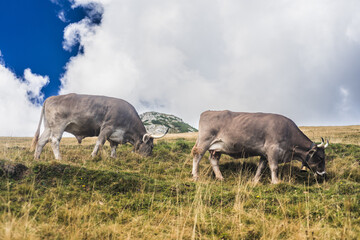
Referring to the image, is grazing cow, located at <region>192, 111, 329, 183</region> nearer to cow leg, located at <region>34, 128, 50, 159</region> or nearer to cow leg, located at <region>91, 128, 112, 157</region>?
cow leg, located at <region>91, 128, 112, 157</region>

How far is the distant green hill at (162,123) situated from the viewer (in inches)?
3942

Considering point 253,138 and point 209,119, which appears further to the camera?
point 209,119

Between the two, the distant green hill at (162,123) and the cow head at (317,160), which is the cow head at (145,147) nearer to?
the cow head at (317,160)

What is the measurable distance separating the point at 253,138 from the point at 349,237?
533cm

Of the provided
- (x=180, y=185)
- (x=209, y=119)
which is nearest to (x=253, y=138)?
(x=209, y=119)

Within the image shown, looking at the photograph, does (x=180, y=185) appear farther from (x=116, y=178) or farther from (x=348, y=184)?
Result: (x=348, y=184)

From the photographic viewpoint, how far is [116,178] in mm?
6141

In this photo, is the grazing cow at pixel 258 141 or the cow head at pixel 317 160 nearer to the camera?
the grazing cow at pixel 258 141

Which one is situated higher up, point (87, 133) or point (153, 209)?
point (87, 133)

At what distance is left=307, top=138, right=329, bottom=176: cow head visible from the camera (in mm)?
9109

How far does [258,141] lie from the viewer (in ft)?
29.3

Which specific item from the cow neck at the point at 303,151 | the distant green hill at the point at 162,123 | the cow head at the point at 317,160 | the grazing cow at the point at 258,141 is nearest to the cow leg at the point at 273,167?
the grazing cow at the point at 258,141

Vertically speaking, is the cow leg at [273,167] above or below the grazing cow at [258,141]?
below

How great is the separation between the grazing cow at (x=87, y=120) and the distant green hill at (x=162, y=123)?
78.4 metres
